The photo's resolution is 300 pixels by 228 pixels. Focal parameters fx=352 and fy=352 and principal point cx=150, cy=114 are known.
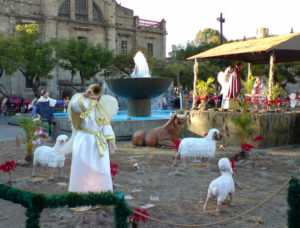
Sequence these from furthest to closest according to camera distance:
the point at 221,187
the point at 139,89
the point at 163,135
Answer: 1. the point at 139,89
2. the point at 163,135
3. the point at 221,187

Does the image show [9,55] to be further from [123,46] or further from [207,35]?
[207,35]

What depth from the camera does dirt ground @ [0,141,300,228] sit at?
461 cm

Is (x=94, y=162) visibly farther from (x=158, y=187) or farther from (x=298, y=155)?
(x=298, y=155)

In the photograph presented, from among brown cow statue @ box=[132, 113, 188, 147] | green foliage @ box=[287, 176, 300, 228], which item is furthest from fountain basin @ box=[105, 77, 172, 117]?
green foliage @ box=[287, 176, 300, 228]

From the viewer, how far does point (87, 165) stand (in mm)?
4711

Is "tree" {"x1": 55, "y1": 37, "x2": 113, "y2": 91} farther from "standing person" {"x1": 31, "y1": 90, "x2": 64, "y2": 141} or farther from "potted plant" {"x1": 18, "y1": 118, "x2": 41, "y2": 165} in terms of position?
"potted plant" {"x1": 18, "y1": 118, "x2": 41, "y2": 165}

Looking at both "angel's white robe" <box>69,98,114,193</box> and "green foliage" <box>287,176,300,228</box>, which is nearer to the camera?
"green foliage" <box>287,176,300,228</box>

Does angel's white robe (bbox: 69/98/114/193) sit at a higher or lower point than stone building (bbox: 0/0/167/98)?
lower

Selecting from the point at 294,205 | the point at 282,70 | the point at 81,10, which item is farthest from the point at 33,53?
the point at 294,205

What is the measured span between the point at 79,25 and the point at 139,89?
26.0 metres

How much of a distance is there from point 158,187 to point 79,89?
103 ft

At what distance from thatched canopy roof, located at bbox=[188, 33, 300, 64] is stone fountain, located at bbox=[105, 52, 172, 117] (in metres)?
1.88

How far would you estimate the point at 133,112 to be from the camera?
15047mm

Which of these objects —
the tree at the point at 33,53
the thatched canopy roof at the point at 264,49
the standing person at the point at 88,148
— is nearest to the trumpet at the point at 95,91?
the standing person at the point at 88,148
